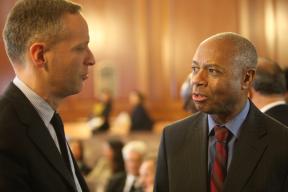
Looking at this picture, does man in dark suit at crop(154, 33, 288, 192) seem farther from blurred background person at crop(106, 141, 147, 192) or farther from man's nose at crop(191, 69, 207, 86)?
blurred background person at crop(106, 141, 147, 192)

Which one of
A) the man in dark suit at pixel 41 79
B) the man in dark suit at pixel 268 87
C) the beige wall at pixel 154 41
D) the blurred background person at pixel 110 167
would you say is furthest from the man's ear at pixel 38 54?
the beige wall at pixel 154 41

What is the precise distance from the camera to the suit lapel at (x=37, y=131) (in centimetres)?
170

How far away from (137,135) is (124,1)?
18.3 ft

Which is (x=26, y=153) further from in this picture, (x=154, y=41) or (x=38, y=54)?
(x=154, y=41)

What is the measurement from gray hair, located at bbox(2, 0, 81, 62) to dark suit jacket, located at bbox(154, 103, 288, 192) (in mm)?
765

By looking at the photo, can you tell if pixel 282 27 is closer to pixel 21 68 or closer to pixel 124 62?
pixel 124 62

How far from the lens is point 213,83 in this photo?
214 centimetres

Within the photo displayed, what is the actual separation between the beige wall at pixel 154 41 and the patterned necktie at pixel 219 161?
38.2ft

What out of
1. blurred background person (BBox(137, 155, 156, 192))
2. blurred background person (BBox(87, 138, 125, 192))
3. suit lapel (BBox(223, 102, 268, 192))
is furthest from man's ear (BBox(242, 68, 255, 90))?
blurred background person (BBox(87, 138, 125, 192))

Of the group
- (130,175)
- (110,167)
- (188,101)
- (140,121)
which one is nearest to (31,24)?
(188,101)

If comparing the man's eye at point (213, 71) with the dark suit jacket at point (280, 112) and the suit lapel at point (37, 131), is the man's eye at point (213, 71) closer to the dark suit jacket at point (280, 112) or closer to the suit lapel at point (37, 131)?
the suit lapel at point (37, 131)

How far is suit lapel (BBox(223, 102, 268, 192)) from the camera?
2074 mm

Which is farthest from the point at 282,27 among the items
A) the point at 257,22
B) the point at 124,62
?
the point at 124,62

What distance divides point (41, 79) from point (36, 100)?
0.07 m
